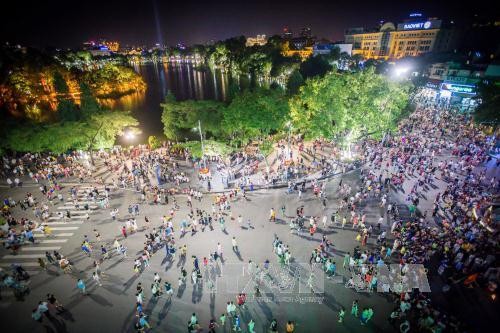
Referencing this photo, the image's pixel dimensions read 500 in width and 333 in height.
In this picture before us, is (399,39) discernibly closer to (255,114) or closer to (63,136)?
(255,114)

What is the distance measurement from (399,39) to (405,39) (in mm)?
2792

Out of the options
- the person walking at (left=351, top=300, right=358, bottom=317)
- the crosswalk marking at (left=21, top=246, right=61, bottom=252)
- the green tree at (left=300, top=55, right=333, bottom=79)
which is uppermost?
the green tree at (left=300, top=55, right=333, bottom=79)

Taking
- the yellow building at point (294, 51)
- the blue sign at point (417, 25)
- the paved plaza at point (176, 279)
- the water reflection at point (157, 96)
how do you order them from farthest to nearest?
the yellow building at point (294, 51), the blue sign at point (417, 25), the water reflection at point (157, 96), the paved plaza at point (176, 279)

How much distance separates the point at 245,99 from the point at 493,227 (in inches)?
1040

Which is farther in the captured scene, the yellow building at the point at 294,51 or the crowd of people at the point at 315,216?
the yellow building at the point at 294,51

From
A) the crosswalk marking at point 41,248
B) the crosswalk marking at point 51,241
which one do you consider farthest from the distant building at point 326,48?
the crosswalk marking at point 41,248

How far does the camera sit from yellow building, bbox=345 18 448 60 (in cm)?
10188

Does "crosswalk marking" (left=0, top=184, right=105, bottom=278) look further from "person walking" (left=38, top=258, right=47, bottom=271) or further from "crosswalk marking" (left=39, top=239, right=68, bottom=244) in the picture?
"person walking" (left=38, top=258, right=47, bottom=271)

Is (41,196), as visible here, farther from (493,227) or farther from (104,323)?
(493,227)

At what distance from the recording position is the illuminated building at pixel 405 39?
9975cm

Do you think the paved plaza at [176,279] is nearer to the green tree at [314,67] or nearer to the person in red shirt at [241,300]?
the person in red shirt at [241,300]

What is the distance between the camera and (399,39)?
11231cm

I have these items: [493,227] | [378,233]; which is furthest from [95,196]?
[493,227]

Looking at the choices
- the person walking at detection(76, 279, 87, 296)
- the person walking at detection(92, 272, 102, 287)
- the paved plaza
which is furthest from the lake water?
the person walking at detection(76, 279, 87, 296)
